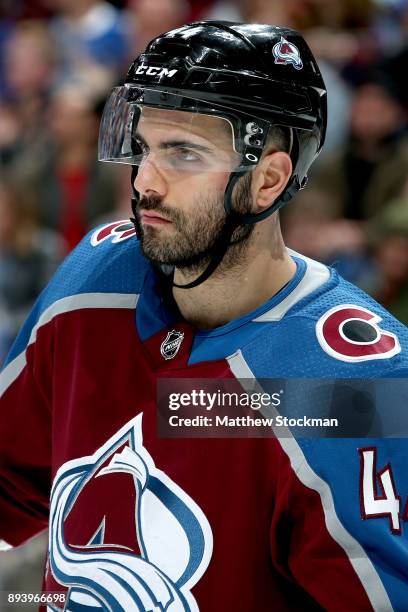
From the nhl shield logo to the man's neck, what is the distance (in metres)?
0.07

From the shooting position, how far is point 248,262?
2166 millimetres

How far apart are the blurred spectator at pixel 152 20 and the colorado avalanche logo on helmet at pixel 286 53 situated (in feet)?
13.0

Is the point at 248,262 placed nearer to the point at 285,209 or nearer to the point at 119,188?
the point at 285,209

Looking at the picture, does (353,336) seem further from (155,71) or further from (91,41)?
(91,41)

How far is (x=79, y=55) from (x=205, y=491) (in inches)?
211

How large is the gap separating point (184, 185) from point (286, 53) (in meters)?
0.32

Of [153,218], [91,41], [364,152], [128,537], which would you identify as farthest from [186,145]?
[91,41]

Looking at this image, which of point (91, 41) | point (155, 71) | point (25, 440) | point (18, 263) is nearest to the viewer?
point (155, 71)

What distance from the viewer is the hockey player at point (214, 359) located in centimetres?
191

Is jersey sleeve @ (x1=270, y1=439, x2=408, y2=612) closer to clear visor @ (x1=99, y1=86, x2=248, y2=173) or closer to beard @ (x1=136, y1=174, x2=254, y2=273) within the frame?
beard @ (x1=136, y1=174, x2=254, y2=273)

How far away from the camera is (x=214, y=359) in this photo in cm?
207

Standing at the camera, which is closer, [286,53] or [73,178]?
[286,53]

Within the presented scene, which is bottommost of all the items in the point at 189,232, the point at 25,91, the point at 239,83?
the point at 189,232

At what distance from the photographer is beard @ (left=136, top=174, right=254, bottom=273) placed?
6.85 ft
